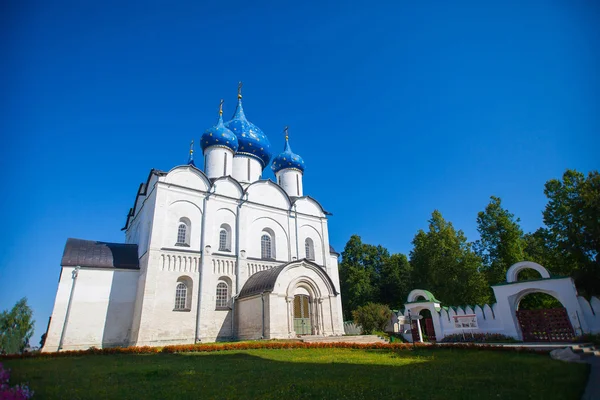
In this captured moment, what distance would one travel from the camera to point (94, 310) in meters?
16.6

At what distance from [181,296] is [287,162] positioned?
1362cm

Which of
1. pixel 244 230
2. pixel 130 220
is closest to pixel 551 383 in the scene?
pixel 244 230

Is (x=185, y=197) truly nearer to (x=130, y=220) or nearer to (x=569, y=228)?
(x=130, y=220)

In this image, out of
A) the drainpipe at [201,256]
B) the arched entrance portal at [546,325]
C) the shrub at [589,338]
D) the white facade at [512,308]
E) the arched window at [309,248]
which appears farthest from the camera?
the arched window at [309,248]

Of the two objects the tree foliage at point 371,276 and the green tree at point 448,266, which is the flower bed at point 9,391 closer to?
the green tree at point 448,266

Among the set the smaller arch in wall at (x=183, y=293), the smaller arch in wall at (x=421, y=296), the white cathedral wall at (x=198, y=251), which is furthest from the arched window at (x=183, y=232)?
the smaller arch in wall at (x=421, y=296)

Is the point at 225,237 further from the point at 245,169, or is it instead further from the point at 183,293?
the point at 245,169

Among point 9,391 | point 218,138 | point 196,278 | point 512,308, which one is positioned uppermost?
point 218,138

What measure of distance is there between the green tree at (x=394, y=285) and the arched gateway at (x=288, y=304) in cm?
1397

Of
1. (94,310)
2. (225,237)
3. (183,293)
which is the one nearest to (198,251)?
(225,237)

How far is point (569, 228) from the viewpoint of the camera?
16.1m

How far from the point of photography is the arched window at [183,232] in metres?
19.1

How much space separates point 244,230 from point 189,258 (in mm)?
3994

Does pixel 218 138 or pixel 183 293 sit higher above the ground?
pixel 218 138
